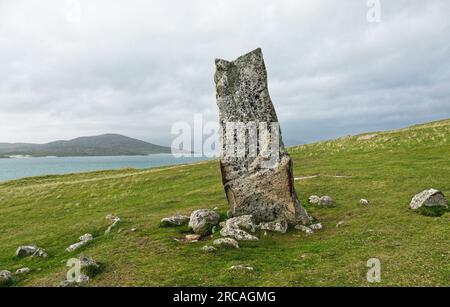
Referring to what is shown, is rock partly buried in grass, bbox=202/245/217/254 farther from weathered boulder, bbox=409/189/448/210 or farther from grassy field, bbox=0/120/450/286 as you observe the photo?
weathered boulder, bbox=409/189/448/210

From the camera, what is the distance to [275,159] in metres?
25.1

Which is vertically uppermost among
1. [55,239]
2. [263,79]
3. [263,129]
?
[263,79]

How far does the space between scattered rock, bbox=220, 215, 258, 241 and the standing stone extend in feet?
3.83

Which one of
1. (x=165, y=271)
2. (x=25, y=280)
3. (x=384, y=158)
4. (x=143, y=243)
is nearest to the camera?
(x=165, y=271)

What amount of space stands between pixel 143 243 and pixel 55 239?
1161 centimetres

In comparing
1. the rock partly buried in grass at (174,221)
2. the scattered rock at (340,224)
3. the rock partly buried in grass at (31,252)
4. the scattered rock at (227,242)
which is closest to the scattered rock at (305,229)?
the scattered rock at (340,224)

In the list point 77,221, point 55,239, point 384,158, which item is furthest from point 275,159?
point 384,158

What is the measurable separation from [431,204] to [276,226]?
34.8 feet

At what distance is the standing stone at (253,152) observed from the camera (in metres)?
24.9

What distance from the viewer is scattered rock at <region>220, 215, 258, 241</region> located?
72.9 ft

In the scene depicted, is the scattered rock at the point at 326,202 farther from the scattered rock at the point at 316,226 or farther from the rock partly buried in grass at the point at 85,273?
the rock partly buried in grass at the point at 85,273
